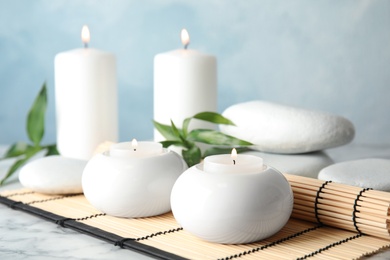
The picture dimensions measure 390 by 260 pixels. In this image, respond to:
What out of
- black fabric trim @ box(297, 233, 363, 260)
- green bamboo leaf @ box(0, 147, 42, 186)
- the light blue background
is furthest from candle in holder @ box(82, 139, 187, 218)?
the light blue background

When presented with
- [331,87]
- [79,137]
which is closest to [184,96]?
[79,137]

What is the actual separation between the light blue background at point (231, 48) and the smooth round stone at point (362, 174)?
2.00 feet

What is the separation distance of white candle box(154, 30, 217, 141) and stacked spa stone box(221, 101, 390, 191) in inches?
2.8

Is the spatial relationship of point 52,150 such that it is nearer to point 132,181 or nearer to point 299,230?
point 132,181

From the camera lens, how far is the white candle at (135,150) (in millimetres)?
901

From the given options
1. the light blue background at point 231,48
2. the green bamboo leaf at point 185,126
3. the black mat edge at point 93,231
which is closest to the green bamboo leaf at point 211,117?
the green bamboo leaf at point 185,126

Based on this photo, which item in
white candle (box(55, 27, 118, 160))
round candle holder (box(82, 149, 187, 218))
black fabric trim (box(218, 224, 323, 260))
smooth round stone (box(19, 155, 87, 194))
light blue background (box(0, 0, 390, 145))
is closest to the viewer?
black fabric trim (box(218, 224, 323, 260))

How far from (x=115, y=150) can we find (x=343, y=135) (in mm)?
471

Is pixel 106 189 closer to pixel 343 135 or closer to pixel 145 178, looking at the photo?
pixel 145 178

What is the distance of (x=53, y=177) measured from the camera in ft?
3.35

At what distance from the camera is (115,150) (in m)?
0.90

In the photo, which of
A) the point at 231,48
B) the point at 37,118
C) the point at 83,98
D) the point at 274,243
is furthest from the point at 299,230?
the point at 231,48

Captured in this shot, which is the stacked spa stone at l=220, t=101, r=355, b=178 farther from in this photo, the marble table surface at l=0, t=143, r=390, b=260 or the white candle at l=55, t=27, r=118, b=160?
the marble table surface at l=0, t=143, r=390, b=260

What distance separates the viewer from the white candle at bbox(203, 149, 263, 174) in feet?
2.58
